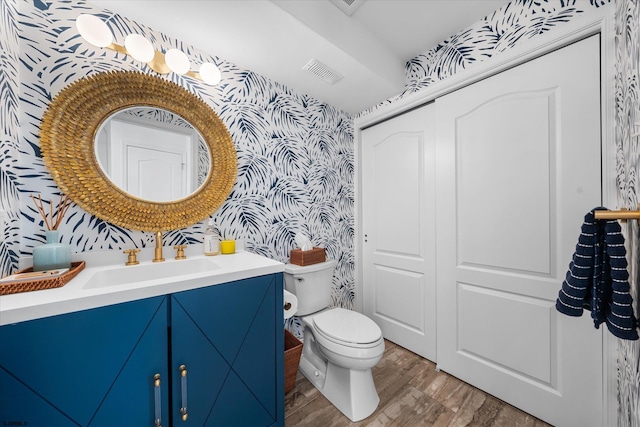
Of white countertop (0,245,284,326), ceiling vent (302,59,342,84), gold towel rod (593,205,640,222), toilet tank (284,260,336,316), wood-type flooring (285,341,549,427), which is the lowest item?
wood-type flooring (285,341,549,427)

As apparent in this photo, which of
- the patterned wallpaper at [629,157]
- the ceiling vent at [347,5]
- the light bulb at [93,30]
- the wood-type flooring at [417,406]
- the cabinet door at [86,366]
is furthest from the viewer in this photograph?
the ceiling vent at [347,5]

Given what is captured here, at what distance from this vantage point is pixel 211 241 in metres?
1.37

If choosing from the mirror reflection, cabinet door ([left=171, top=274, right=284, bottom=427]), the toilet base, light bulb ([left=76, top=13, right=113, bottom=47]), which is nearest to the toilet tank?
the toilet base

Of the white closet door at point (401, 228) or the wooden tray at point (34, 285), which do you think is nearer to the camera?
the wooden tray at point (34, 285)

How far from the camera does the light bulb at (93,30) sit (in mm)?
994

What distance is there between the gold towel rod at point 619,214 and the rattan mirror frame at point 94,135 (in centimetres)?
166

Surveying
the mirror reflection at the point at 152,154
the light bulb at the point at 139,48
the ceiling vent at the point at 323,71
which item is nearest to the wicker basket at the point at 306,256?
the mirror reflection at the point at 152,154

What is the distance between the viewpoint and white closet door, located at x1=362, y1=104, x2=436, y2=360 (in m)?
1.78

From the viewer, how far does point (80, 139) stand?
1077 millimetres

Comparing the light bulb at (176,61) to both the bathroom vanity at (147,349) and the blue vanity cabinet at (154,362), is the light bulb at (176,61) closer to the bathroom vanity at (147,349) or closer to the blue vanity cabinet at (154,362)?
the bathroom vanity at (147,349)

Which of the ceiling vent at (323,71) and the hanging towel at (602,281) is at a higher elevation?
the ceiling vent at (323,71)

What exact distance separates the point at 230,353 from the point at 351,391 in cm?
77

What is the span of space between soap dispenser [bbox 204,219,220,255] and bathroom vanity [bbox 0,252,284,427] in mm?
187

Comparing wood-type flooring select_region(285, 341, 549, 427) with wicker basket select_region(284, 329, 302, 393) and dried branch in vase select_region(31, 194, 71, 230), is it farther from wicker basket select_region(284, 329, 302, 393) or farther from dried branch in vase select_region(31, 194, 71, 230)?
dried branch in vase select_region(31, 194, 71, 230)
